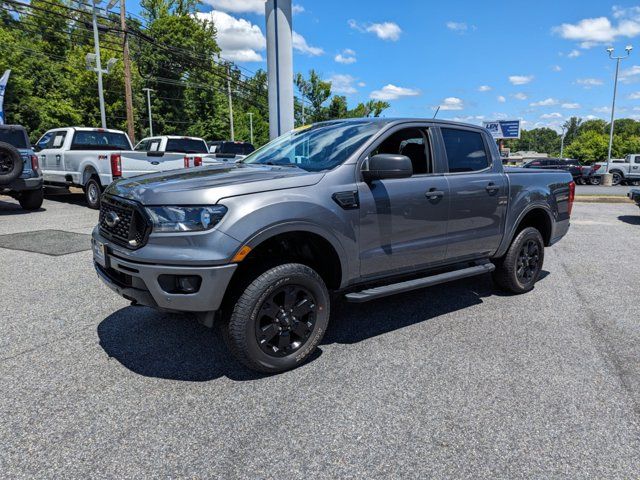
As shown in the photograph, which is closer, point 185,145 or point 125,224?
point 125,224

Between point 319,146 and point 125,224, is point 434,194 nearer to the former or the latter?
point 319,146

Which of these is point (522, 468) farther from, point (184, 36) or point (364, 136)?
point (184, 36)

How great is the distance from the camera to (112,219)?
3232 millimetres

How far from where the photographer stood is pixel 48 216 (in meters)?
10.1

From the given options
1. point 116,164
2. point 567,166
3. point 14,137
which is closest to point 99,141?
point 14,137

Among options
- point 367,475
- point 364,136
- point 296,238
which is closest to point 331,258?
point 296,238

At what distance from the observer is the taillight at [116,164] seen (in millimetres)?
9719

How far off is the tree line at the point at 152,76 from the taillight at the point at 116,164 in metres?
30.4

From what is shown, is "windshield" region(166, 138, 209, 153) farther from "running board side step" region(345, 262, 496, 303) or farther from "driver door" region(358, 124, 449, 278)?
"running board side step" region(345, 262, 496, 303)

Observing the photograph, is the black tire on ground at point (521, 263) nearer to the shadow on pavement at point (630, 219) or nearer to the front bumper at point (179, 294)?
the front bumper at point (179, 294)

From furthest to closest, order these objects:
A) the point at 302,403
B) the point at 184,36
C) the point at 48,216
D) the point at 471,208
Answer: the point at 184,36 → the point at 48,216 → the point at 471,208 → the point at 302,403

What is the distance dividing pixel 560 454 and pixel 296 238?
204 centimetres

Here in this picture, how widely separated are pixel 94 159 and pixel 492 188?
364 inches

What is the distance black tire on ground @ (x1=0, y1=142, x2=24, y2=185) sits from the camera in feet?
30.2
